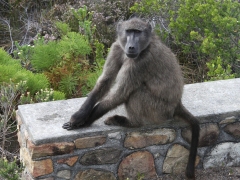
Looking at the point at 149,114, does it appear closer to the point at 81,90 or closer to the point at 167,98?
the point at 167,98

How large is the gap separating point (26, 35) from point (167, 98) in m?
3.65

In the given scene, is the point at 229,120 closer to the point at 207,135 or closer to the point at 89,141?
the point at 207,135

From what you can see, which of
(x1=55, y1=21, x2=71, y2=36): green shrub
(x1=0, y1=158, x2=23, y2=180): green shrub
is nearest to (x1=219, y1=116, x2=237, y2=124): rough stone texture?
(x1=0, y1=158, x2=23, y2=180): green shrub

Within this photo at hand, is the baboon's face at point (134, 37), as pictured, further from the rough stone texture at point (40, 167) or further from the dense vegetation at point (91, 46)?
the dense vegetation at point (91, 46)

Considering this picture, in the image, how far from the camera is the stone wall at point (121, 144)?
139 inches

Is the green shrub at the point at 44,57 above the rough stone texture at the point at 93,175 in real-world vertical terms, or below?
above

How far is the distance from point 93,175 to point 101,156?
167mm

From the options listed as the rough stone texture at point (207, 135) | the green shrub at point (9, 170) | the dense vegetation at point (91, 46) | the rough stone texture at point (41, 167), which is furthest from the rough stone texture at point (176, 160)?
the dense vegetation at point (91, 46)

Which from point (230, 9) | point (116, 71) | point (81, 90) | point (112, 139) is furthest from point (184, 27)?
point (112, 139)

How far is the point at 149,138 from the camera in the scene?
3771 mm

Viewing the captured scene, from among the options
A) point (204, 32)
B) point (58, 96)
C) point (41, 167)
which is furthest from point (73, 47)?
point (41, 167)

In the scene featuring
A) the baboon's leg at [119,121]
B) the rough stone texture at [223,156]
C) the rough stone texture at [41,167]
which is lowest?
the rough stone texture at [223,156]

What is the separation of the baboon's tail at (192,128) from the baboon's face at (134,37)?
58cm

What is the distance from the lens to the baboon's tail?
3758 millimetres
